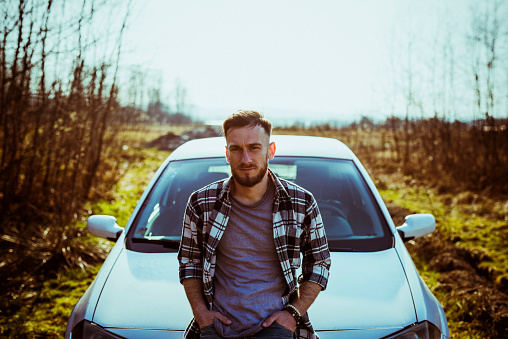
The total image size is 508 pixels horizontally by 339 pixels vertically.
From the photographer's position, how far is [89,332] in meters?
1.98

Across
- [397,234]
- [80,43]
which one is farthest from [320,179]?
[80,43]

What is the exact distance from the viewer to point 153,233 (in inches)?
108

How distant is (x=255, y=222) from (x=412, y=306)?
3.13 feet

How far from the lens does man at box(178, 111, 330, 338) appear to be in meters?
1.66

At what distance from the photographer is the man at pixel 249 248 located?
1.66 m

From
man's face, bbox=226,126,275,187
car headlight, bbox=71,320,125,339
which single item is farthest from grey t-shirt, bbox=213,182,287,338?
car headlight, bbox=71,320,125,339

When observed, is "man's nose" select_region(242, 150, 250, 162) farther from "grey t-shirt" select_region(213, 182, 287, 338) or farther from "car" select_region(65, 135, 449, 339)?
"car" select_region(65, 135, 449, 339)

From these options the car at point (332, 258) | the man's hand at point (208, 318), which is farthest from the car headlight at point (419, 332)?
the man's hand at point (208, 318)

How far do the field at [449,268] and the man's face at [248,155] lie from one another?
2631 millimetres

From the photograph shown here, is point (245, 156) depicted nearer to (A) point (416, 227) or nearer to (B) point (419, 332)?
(B) point (419, 332)

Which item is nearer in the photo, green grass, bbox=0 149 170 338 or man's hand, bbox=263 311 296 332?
man's hand, bbox=263 311 296 332

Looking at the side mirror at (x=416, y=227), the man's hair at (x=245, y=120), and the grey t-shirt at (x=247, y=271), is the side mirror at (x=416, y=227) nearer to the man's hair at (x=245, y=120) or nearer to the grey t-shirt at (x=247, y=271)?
the grey t-shirt at (x=247, y=271)

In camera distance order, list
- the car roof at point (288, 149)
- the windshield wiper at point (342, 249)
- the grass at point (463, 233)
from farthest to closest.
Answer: the grass at point (463, 233) < the car roof at point (288, 149) < the windshield wiper at point (342, 249)

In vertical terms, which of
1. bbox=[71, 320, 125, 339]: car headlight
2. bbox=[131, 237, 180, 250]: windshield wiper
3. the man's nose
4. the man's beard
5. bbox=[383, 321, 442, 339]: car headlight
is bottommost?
bbox=[71, 320, 125, 339]: car headlight
